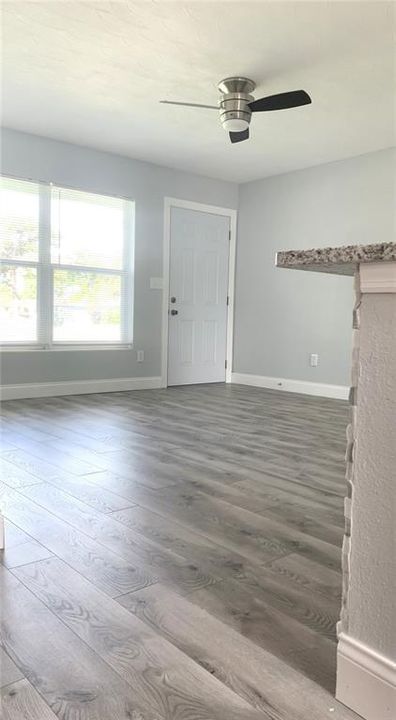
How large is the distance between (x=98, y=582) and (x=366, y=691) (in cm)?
80

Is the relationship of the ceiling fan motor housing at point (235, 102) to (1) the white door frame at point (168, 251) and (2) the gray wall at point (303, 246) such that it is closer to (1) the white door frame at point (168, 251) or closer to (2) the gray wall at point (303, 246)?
(2) the gray wall at point (303, 246)

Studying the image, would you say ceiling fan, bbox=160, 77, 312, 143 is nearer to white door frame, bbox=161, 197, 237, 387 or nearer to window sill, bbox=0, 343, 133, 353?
white door frame, bbox=161, 197, 237, 387

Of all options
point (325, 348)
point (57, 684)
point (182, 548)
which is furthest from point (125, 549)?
point (325, 348)

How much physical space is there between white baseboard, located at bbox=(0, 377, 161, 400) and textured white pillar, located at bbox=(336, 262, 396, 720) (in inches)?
167

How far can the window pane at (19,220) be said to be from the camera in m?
4.63

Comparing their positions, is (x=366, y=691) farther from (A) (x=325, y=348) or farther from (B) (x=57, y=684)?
(A) (x=325, y=348)

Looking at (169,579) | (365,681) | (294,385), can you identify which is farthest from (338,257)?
(294,385)

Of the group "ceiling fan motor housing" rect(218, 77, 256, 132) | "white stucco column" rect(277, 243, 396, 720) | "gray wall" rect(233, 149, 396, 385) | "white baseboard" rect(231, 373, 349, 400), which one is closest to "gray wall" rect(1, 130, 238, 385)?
"gray wall" rect(233, 149, 396, 385)

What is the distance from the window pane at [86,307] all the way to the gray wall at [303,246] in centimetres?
169

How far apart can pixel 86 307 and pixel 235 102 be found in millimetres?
2515

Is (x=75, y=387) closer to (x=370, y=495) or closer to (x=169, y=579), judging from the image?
(x=169, y=579)

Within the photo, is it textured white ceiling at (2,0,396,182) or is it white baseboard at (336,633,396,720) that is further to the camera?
textured white ceiling at (2,0,396,182)

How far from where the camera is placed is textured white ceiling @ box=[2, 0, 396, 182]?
8.97 ft

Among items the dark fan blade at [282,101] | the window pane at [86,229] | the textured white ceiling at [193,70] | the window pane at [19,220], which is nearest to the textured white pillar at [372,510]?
the textured white ceiling at [193,70]
